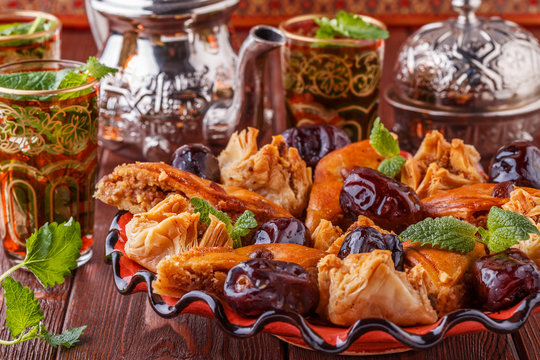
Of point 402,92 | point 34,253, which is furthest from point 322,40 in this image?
point 34,253

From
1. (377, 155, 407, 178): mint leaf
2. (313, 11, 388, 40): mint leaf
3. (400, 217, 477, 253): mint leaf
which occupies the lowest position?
(377, 155, 407, 178): mint leaf

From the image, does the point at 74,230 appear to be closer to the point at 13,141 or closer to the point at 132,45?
the point at 13,141

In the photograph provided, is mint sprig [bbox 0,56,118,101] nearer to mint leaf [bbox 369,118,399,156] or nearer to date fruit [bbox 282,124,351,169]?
date fruit [bbox 282,124,351,169]

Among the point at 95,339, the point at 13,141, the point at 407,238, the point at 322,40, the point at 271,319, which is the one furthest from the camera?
the point at 322,40

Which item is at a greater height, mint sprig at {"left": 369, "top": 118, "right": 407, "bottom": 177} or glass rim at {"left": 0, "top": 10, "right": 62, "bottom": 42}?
glass rim at {"left": 0, "top": 10, "right": 62, "bottom": 42}

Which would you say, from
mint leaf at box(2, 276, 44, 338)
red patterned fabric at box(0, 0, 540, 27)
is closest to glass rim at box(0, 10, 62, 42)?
mint leaf at box(2, 276, 44, 338)

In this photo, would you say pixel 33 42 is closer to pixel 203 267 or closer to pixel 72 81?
pixel 72 81
